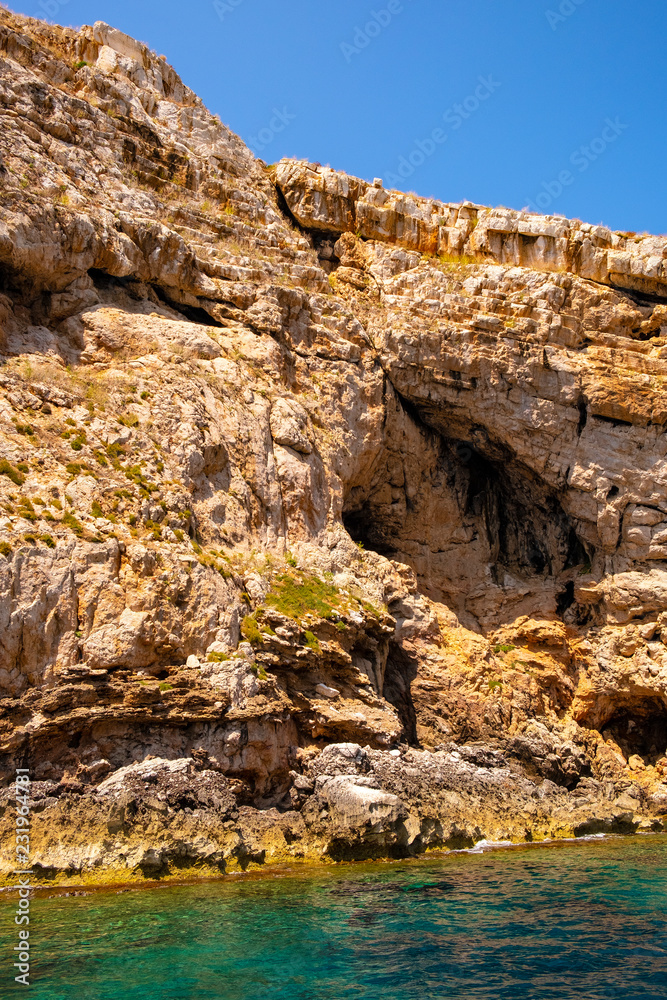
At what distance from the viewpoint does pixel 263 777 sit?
17.0 m

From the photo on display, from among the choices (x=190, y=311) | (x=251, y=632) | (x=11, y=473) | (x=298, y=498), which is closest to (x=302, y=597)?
(x=251, y=632)

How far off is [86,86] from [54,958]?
2497 centimetres

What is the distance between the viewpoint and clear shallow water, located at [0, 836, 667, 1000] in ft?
30.8

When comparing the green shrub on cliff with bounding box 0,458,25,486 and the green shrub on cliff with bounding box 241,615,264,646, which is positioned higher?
the green shrub on cliff with bounding box 0,458,25,486

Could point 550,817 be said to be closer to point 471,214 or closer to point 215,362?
point 215,362

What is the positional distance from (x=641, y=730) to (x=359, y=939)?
1904 centimetres

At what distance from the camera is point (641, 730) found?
2717cm

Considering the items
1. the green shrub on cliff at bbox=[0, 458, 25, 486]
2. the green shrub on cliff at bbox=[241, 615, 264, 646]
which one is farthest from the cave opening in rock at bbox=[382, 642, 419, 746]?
the green shrub on cliff at bbox=[0, 458, 25, 486]

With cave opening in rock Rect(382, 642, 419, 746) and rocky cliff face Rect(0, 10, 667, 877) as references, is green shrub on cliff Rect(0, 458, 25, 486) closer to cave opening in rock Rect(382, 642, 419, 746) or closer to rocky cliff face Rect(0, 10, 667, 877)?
rocky cliff face Rect(0, 10, 667, 877)

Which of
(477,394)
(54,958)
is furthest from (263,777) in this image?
(477,394)

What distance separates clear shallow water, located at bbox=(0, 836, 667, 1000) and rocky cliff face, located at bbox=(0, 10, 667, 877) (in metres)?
1.68

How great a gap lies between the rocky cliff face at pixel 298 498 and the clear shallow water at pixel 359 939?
1684 mm

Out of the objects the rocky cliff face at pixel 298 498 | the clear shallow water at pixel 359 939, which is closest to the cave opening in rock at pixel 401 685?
the rocky cliff face at pixel 298 498

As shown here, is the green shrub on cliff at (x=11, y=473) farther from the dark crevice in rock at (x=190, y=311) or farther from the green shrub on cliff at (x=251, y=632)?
the dark crevice in rock at (x=190, y=311)
